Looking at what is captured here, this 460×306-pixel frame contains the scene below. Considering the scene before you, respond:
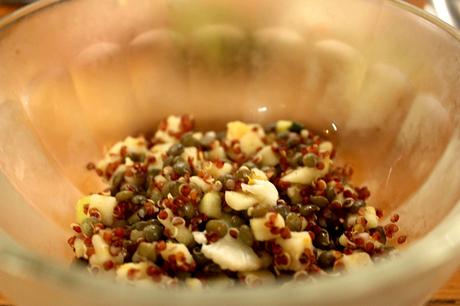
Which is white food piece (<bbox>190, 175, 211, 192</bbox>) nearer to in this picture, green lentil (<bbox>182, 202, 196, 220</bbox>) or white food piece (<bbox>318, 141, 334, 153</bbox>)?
green lentil (<bbox>182, 202, 196, 220</bbox>)

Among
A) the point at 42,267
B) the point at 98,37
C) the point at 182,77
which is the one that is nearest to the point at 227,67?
the point at 182,77

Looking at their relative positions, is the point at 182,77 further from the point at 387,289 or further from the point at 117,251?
the point at 387,289

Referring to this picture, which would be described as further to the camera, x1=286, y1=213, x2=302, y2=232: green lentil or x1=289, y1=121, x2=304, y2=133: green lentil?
x1=289, y1=121, x2=304, y2=133: green lentil

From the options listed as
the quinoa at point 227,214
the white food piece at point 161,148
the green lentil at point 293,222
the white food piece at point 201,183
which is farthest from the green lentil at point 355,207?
the white food piece at point 161,148

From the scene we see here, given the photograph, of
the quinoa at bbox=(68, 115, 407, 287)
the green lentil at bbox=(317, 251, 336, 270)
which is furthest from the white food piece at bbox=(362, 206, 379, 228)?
the green lentil at bbox=(317, 251, 336, 270)

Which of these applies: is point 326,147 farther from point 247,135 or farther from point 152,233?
point 152,233

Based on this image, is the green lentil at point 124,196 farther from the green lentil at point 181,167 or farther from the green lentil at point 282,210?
the green lentil at point 282,210

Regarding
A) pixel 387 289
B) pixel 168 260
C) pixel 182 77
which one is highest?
pixel 182 77
